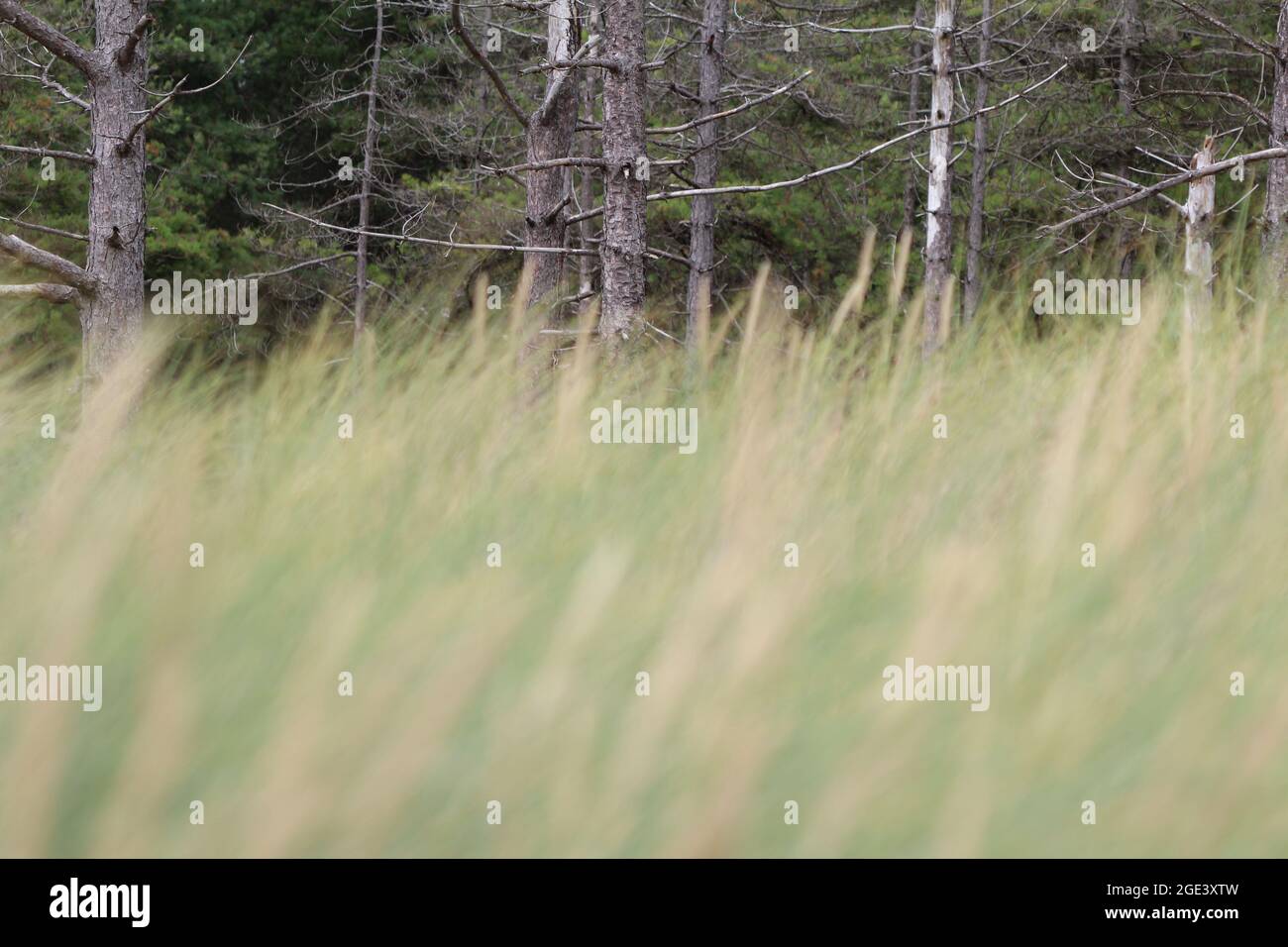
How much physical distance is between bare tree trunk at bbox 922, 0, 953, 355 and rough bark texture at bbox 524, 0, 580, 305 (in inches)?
224

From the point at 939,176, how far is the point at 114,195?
10144mm

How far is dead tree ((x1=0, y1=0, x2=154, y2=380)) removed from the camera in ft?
28.2

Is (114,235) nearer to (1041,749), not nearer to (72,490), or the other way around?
(72,490)

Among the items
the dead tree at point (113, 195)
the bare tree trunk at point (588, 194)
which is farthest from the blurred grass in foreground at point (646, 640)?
the dead tree at point (113, 195)

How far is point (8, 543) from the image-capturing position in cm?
286

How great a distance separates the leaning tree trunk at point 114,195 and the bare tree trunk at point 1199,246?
624cm

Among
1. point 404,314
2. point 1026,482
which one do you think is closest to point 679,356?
point 404,314

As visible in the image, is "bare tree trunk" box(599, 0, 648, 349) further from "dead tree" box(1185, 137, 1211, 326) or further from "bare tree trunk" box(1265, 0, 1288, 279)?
"bare tree trunk" box(1265, 0, 1288, 279)

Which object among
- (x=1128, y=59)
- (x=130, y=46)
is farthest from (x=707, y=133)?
(x=130, y=46)

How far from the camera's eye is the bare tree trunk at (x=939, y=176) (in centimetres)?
1566

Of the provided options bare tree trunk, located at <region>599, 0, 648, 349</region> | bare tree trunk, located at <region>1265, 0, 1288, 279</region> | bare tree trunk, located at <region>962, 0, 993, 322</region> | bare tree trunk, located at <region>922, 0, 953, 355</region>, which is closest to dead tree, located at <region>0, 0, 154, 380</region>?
bare tree trunk, located at <region>599, 0, 648, 349</region>

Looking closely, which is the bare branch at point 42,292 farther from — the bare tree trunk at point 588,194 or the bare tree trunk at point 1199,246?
the bare tree trunk at point 1199,246

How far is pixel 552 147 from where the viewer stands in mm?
10945

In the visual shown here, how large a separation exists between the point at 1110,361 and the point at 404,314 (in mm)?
2612
